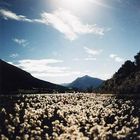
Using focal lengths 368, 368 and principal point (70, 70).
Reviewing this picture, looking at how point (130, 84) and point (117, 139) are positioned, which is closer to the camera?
point (117, 139)

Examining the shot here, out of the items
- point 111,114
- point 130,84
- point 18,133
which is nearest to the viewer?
point 18,133

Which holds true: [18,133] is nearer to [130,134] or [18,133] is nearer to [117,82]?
[130,134]

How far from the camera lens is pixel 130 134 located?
27844mm

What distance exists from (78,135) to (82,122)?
1300cm

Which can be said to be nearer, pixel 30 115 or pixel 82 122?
pixel 82 122

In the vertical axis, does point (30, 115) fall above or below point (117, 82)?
below

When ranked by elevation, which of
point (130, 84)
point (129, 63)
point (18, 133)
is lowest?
point (18, 133)

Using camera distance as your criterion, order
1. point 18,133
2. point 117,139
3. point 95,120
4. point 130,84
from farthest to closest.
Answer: point 130,84 → point 95,120 → point 18,133 → point 117,139

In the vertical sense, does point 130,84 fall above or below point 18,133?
above

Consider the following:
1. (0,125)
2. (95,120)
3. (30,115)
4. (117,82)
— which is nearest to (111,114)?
(95,120)

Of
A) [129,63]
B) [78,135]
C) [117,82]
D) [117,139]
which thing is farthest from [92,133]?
[129,63]

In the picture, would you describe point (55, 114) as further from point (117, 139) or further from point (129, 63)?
point (129, 63)

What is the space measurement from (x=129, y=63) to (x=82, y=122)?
15409 centimetres

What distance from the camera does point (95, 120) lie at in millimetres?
36844
